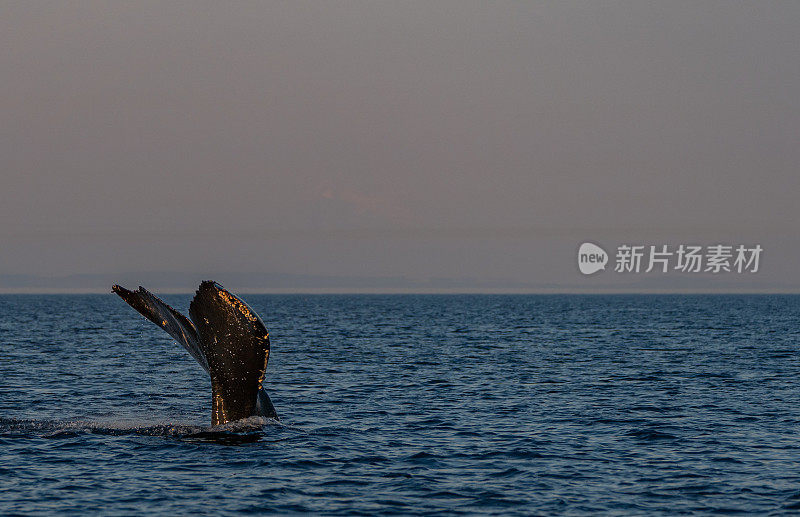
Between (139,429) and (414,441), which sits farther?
(139,429)

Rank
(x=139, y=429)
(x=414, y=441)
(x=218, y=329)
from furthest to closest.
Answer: (x=139, y=429), (x=414, y=441), (x=218, y=329)

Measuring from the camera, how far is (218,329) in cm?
1623

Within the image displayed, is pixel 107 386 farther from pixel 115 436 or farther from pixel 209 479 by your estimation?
pixel 209 479

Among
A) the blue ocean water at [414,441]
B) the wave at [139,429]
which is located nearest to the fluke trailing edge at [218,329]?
the blue ocean water at [414,441]

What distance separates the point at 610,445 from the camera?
20266mm

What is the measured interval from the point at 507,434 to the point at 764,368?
22.4 metres

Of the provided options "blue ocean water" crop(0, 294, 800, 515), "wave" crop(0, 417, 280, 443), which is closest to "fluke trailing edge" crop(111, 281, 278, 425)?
"blue ocean water" crop(0, 294, 800, 515)

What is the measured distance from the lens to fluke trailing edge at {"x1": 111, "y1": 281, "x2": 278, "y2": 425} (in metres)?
16.0

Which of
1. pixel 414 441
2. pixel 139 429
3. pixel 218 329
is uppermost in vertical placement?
pixel 218 329

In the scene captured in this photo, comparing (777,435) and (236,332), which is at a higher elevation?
(236,332)

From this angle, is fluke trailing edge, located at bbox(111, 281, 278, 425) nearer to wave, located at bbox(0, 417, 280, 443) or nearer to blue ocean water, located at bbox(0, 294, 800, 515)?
blue ocean water, located at bbox(0, 294, 800, 515)

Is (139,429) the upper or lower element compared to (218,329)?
lower

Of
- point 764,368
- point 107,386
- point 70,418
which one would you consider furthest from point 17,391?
point 764,368

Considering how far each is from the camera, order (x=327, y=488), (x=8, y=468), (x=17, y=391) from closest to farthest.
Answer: (x=327, y=488) → (x=8, y=468) → (x=17, y=391)
